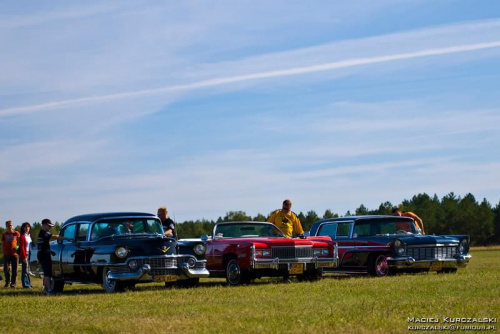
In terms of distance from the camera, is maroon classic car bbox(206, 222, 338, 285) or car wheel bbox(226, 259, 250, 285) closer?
maroon classic car bbox(206, 222, 338, 285)

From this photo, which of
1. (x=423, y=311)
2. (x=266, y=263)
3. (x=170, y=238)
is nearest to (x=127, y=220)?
(x=170, y=238)

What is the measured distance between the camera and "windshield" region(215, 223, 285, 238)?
66.5 feet

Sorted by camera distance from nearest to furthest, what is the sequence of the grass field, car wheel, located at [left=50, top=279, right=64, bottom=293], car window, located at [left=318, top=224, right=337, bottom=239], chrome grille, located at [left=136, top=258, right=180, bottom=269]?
the grass field < chrome grille, located at [left=136, top=258, right=180, bottom=269] < car wheel, located at [left=50, top=279, right=64, bottom=293] < car window, located at [left=318, top=224, right=337, bottom=239]

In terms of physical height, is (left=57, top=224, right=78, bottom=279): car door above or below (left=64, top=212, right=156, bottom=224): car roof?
below

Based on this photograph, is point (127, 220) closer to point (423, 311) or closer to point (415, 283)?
point (415, 283)

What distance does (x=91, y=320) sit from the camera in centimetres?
→ 1230

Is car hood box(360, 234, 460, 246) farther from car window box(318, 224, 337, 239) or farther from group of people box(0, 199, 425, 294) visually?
group of people box(0, 199, 425, 294)

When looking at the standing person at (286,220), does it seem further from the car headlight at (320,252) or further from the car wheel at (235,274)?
the car wheel at (235,274)

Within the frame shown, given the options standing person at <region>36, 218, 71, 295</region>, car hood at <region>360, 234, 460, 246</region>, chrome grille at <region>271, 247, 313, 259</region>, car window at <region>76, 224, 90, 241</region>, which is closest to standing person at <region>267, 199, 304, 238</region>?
car hood at <region>360, 234, 460, 246</region>

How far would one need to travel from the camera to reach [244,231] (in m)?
20.4

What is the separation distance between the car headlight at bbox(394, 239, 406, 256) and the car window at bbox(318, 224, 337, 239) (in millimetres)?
1977

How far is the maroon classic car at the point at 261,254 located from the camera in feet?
62.0

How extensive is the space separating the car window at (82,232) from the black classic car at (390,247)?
5.92m

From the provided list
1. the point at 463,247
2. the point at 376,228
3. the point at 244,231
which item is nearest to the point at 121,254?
the point at 244,231
